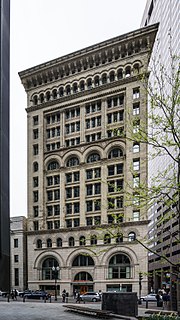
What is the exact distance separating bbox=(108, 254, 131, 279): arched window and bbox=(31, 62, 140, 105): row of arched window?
31594 millimetres

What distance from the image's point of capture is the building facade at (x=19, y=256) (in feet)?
268

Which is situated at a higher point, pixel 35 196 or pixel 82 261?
pixel 35 196

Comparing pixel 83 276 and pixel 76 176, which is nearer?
pixel 83 276

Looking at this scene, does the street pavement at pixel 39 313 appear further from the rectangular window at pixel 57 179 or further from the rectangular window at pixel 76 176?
the rectangular window at pixel 57 179

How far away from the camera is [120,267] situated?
67.6 meters

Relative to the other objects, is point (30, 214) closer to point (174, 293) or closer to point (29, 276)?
point (29, 276)

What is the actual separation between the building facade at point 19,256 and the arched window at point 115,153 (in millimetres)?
26364

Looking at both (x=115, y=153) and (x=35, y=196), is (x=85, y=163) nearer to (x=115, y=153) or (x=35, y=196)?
(x=115, y=153)

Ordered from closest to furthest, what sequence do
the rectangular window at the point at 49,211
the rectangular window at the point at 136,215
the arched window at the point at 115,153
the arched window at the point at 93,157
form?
1. the rectangular window at the point at 136,215
2. the arched window at the point at 115,153
3. the arched window at the point at 93,157
4. the rectangular window at the point at 49,211

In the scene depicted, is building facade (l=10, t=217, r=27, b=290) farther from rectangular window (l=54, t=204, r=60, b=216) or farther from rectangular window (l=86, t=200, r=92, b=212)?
rectangular window (l=86, t=200, r=92, b=212)

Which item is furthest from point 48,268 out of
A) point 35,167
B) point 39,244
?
point 35,167

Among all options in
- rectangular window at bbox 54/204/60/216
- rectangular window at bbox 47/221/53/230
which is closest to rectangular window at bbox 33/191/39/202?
rectangular window at bbox 54/204/60/216

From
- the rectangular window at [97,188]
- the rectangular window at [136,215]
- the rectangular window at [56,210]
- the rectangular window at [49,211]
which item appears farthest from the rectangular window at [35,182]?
the rectangular window at [136,215]

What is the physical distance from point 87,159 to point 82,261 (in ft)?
60.8
